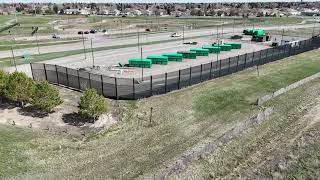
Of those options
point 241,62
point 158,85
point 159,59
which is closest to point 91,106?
point 158,85

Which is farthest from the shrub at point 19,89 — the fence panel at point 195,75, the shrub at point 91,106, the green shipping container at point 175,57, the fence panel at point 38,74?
the green shipping container at point 175,57

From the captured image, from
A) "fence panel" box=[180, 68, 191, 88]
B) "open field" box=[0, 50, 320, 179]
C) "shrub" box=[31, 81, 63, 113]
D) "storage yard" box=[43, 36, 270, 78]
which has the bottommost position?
"open field" box=[0, 50, 320, 179]

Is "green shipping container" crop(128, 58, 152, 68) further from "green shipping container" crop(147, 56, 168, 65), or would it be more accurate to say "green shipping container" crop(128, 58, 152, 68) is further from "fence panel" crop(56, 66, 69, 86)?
"fence panel" crop(56, 66, 69, 86)

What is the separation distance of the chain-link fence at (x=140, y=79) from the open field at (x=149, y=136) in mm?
1387

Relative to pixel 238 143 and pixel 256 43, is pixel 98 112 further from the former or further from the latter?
pixel 256 43

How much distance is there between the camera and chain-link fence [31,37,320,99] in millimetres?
33000

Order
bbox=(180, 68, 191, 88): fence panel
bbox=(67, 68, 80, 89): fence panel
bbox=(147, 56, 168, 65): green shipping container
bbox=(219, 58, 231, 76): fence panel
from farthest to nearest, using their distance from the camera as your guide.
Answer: bbox=(147, 56, 168, 65): green shipping container → bbox=(219, 58, 231, 76): fence panel → bbox=(180, 68, 191, 88): fence panel → bbox=(67, 68, 80, 89): fence panel

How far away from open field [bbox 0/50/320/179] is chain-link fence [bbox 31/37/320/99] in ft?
4.55

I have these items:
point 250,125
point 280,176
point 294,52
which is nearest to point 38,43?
point 294,52

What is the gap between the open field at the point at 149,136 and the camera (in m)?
19.4

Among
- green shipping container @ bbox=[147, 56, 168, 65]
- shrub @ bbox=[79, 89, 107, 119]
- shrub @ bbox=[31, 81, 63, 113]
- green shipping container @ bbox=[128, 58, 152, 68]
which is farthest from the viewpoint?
green shipping container @ bbox=[147, 56, 168, 65]

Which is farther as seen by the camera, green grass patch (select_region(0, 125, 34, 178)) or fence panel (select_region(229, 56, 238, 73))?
fence panel (select_region(229, 56, 238, 73))

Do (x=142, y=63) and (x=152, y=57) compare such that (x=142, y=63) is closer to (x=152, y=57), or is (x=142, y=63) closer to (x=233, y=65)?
(x=152, y=57)

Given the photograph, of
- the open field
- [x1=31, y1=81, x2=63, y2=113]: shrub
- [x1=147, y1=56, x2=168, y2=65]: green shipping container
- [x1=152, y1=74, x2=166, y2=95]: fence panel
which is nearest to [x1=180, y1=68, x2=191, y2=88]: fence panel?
the open field
